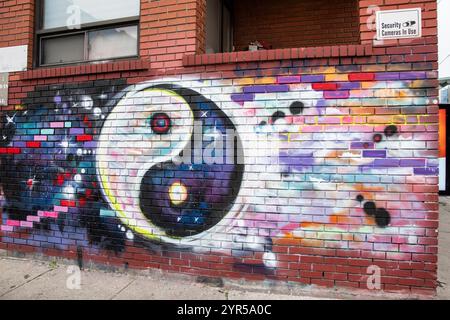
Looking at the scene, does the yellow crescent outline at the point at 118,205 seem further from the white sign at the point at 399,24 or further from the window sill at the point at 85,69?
the white sign at the point at 399,24

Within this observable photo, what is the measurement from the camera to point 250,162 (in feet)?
10.1

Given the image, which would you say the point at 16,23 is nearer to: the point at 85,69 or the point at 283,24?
the point at 85,69

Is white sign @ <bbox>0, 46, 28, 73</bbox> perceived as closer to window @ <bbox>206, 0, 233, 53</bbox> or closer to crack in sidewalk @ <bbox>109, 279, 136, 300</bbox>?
window @ <bbox>206, 0, 233, 53</bbox>

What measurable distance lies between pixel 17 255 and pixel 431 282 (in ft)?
15.5

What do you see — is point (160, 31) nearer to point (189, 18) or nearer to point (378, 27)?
point (189, 18)

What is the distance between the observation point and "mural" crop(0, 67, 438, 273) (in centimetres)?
284

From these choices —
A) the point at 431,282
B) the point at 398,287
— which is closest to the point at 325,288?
the point at 398,287

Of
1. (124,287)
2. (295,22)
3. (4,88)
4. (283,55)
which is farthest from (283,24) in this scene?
(124,287)

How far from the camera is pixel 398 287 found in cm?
283

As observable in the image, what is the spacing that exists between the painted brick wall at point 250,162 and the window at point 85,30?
306 millimetres

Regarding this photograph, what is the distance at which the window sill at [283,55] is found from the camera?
2873 millimetres

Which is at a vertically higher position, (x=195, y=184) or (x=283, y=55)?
(x=283, y=55)

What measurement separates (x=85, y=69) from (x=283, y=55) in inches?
91.1

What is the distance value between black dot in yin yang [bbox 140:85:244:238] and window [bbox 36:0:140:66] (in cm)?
96
